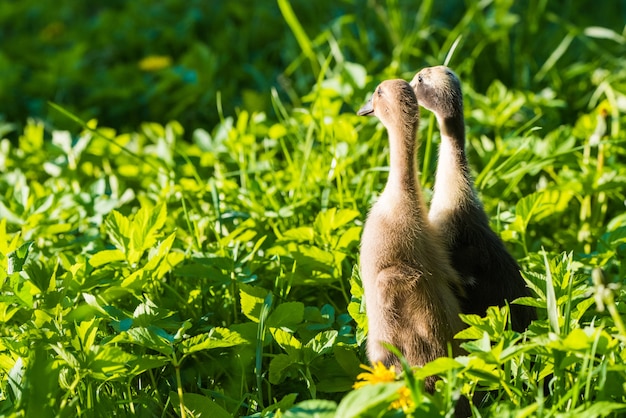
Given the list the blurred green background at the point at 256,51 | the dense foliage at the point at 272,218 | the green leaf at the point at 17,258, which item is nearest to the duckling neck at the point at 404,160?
the dense foliage at the point at 272,218

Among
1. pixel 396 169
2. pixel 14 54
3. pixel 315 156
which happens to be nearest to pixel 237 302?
pixel 396 169

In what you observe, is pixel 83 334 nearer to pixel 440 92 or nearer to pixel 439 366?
pixel 439 366

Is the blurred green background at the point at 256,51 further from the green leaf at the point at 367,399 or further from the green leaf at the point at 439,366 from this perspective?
the green leaf at the point at 367,399

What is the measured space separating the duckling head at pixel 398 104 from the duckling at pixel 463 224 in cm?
19

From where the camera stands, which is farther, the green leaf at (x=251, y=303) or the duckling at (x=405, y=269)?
the green leaf at (x=251, y=303)

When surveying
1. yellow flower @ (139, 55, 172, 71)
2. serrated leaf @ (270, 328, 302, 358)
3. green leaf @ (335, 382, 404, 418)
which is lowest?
yellow flower @ (139, 55, 172, 71)

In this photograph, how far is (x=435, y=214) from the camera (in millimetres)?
2621

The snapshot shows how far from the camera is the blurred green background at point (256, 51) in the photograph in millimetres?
4797

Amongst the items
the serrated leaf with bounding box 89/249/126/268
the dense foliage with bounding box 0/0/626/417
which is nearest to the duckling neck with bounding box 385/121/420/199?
the dense foliage with bounding box 0/0/626/417

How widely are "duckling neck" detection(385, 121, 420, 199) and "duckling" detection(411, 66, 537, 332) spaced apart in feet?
0.70

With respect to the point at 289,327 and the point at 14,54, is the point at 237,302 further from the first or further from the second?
the point at 14,54

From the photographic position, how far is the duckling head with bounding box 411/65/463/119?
8.44ft

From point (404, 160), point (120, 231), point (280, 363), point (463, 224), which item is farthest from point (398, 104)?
point (120, 231)

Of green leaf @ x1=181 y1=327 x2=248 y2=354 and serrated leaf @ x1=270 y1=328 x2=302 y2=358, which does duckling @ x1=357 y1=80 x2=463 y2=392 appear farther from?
green leaf @ x1=181 y1=327 x2=248 y2=354
